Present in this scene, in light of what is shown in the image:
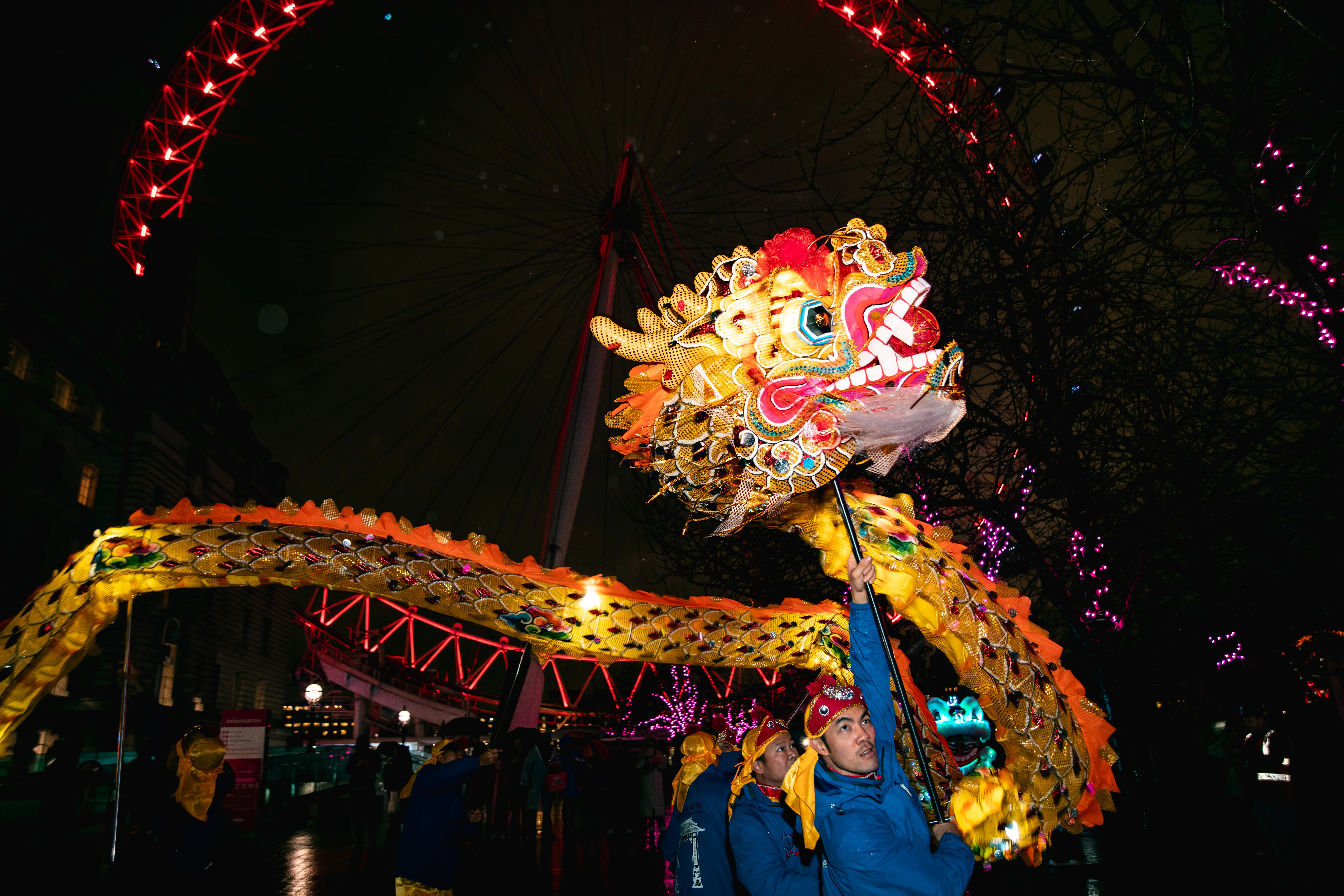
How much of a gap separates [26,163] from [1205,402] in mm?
27717

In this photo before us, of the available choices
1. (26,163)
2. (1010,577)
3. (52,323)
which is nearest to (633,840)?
(1010,577)

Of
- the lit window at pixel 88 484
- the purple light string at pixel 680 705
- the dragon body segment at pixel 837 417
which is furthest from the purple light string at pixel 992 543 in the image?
the lit window at pixel 88 484

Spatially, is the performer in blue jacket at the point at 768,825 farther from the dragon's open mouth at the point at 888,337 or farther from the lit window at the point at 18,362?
the lit window at the point at 18,362

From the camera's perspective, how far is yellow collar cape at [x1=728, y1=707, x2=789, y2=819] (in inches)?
145

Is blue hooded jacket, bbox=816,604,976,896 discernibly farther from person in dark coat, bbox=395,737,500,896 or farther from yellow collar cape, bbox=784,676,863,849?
person in dark coat, bbox=395,737,500,896

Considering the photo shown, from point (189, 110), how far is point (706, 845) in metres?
16.9

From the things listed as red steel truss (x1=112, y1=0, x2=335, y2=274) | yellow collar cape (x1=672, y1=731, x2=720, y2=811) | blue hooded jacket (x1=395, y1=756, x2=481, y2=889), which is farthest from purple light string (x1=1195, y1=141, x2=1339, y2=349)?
red steel truss (x1=112, y1=0, x2=335, y2=274)

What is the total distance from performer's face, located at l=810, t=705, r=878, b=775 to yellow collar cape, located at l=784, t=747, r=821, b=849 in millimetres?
74

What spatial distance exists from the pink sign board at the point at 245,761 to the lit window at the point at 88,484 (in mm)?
14331

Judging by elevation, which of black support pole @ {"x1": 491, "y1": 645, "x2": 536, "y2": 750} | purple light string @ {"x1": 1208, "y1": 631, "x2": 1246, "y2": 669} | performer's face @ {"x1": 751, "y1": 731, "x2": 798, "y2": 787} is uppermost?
black support pole @ {"x1": 491, "y1": 645, "x2": 536, "y2": 750}

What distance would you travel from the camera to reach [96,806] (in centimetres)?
1697

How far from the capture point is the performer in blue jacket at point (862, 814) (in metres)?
2.48

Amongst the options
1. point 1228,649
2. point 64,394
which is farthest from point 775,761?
point 64,394

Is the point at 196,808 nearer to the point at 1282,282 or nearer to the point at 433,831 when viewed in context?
the point at 433,831
